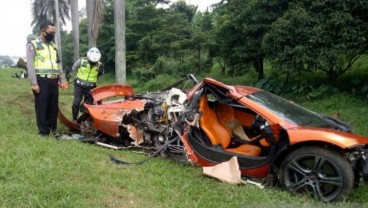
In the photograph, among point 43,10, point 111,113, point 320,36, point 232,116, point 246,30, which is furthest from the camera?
point 43,10

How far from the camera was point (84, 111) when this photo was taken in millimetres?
6477

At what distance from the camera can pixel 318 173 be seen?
3928 millimetres

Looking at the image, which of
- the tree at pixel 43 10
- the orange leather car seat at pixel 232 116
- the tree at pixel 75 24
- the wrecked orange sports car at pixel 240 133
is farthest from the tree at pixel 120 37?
the tree at pixel 43 10

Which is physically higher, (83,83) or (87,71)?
(87,71)

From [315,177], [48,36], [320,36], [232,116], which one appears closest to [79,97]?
[48,36]

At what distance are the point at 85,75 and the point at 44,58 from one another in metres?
1.15

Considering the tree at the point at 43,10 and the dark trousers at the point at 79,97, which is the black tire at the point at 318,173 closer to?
the dark trousers at the point at 79,97

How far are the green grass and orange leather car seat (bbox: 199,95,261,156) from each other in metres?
0.48

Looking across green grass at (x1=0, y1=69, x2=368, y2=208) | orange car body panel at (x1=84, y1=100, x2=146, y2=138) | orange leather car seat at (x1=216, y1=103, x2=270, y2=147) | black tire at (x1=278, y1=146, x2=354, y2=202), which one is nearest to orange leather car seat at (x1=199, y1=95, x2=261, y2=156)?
orange leather car seat at (x1=216, y1=103, x2=270, y2=147)

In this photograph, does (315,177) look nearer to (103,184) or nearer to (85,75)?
(103,184)

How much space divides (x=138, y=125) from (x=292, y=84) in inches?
280

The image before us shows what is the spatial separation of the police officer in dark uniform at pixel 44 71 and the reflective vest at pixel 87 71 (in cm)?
77

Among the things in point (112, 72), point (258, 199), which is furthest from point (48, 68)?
point (112, 72)

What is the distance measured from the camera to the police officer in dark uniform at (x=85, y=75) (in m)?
7.12
